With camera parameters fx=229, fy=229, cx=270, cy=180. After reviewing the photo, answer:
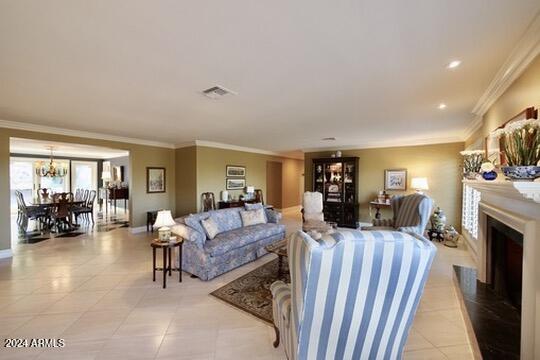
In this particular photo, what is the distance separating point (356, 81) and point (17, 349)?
396 cm

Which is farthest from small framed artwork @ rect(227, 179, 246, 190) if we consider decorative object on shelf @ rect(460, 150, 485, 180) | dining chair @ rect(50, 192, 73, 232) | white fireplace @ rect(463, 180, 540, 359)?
white fireplace @ rect(463, 180, 540, 359)

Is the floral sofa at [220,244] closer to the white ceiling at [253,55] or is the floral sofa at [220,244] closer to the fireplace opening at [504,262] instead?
the white ceiling at [253,55]

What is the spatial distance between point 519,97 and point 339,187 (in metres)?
4.91

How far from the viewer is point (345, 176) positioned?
685 cm

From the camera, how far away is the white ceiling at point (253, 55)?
4.67ft

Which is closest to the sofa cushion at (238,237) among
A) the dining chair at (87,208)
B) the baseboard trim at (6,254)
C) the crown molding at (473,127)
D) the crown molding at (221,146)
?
the crown molding at (221,146)

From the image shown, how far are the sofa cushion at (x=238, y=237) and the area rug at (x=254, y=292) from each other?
458 mm

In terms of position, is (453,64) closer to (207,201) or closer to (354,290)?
(354,290)

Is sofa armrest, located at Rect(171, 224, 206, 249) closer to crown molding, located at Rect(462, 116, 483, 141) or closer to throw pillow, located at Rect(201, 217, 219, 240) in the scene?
throw pillow, located at Rect(201, 217, 219, 240)

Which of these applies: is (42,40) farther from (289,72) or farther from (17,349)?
(17,349)

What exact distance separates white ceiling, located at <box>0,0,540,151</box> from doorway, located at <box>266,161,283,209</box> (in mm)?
5359

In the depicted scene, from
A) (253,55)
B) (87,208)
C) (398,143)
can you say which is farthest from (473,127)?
(87,208)

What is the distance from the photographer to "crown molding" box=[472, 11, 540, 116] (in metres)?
1.65

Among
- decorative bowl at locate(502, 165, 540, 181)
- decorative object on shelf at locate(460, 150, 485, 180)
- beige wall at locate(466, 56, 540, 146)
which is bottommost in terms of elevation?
decorative bowl at locate(502, 165, 540, 181)
